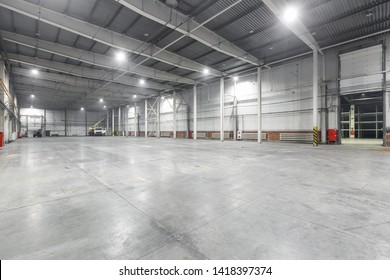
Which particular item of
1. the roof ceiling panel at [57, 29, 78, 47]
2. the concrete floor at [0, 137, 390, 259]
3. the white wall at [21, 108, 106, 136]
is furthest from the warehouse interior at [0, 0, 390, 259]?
the white wall at [21, 108, 106, 136]

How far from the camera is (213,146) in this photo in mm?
13898

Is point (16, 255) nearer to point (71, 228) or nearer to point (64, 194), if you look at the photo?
point (71, 228)

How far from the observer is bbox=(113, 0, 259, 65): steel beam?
9078 mm

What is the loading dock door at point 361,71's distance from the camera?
42.6ft

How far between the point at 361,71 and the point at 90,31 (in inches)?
740

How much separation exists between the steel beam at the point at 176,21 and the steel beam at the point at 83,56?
8364mm

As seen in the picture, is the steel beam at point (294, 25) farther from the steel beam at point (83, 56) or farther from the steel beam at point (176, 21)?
the steel beam at point (83, 56)

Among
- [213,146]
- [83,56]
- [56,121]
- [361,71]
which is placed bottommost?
[213,146]

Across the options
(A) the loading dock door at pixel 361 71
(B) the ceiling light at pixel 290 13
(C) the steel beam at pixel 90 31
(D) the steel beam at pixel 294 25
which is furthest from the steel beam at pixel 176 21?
(A) the loading dock door at pixel 361 71

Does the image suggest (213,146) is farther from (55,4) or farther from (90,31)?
(55,4)

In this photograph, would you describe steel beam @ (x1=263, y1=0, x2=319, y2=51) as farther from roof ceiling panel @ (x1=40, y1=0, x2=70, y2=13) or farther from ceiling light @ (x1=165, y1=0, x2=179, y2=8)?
roof ceiling panel @ (x1=40, y1=0, x2=70, y2=13)

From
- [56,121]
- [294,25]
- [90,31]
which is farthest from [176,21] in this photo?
[56,121]
